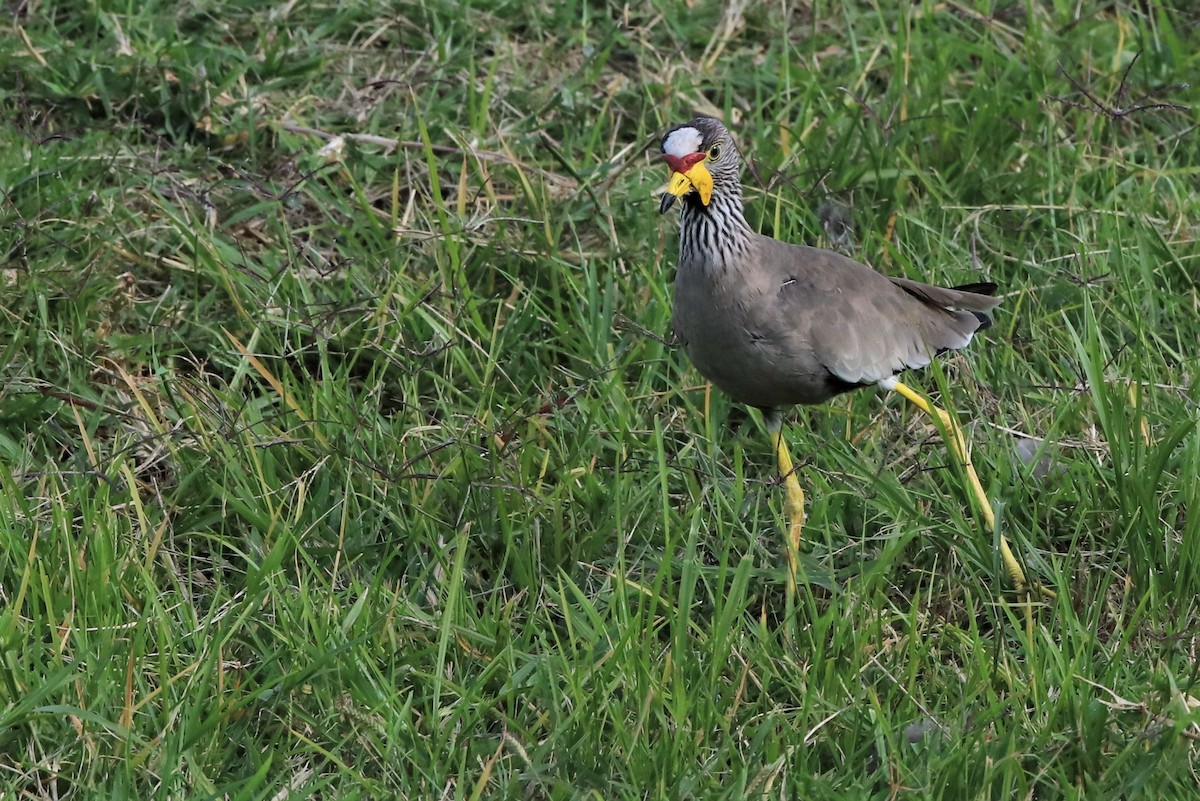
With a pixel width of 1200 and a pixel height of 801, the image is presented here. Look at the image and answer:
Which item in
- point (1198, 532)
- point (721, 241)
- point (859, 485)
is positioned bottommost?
point (859, 485)

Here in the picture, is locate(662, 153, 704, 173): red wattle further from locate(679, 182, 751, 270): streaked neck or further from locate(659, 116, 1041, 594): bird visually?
locate(679, 182, 751, 270): streaked neck

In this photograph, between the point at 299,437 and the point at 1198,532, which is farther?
the point at 299,437

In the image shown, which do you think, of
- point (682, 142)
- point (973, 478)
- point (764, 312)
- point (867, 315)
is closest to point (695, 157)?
point (682, 142)

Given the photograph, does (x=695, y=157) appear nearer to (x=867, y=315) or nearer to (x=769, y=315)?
(x=769, y=315)

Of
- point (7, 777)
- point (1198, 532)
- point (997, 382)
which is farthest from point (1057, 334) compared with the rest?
point (7, 777)

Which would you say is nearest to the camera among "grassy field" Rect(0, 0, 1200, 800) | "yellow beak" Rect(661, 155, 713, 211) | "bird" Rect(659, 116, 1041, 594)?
"grassy field" Rect(0, 0, 1200, 800)

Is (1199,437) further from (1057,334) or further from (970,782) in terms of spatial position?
(970,782)

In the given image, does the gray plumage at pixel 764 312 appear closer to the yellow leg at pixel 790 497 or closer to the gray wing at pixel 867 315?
the gray wing at pixel 867 315

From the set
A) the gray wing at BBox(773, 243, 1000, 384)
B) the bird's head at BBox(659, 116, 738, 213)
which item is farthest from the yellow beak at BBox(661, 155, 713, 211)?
the gray wing at BBox(773, 243, 1000, 384)

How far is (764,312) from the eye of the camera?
14.0 ft

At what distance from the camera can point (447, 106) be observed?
19.2 feet

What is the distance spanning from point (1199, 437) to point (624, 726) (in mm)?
1892

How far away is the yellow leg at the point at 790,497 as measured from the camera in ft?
13.6

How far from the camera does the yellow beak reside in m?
4.12
